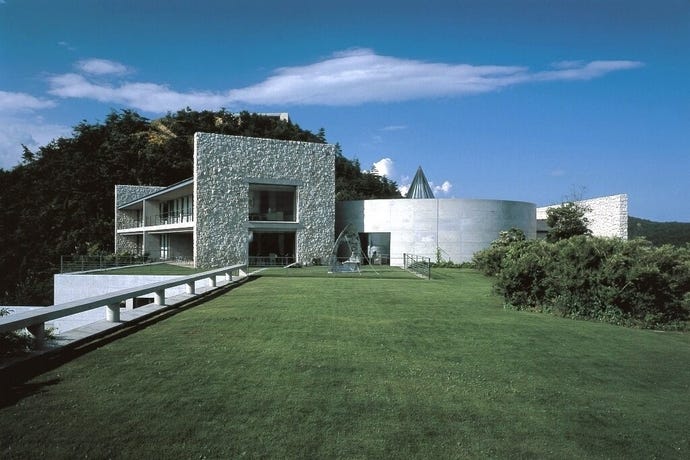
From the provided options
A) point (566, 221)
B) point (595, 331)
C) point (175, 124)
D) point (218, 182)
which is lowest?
point (595, 331)

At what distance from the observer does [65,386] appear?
5125mm

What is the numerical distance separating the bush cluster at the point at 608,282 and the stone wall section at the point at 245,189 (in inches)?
904

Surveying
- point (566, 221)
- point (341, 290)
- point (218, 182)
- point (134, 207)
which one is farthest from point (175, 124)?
point (341, 290)

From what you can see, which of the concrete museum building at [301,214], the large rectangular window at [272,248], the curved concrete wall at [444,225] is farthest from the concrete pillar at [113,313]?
the curved concrete wall at [444,225]

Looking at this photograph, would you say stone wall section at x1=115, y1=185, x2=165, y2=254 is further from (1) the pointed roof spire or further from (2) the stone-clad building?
(1) the pointed roof spire

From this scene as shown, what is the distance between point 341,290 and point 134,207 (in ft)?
125

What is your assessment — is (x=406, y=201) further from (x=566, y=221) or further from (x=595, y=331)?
(x=595, y=331)

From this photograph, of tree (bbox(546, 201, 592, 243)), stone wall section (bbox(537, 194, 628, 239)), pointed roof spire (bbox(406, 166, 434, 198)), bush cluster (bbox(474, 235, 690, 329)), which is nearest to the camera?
bush cluster (bbox(474, 235, 690, 329))

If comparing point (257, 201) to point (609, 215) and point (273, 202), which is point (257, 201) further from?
point (609, 215)

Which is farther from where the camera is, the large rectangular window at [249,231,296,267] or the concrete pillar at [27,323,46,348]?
the large rectangular window at [249,231,296,267]

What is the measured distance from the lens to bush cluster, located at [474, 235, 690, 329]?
427 inches

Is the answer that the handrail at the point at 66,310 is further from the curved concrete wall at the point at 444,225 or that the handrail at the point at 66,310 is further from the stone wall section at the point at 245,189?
the curved concrete wall at the point at 444,225

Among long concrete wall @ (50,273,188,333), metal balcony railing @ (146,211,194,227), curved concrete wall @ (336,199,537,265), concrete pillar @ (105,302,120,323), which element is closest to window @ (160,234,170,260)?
metal balcony railing @ (146,211,194,227)

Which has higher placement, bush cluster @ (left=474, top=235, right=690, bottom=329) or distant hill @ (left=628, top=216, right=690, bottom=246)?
distant hill @ (left=628, top=216, right=690, bottom=246)
